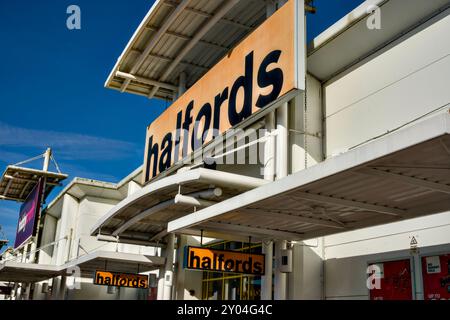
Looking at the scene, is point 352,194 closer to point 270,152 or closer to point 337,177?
point 337,177

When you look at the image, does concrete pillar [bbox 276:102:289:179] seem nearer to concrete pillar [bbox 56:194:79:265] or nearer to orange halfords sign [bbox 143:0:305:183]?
orange halfords sign [bbox 143:0:305:183]

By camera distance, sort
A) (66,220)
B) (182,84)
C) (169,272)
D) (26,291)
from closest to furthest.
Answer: (169,272) → (182,84) → (66,220) → (26,291)

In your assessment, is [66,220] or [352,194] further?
[66,220]

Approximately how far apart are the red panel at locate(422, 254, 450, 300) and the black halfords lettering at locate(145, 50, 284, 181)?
4463 mm

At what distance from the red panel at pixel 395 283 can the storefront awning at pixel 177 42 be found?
7696mm

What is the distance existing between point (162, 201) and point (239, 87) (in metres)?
3.36

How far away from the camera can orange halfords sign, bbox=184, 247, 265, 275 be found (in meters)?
10.6

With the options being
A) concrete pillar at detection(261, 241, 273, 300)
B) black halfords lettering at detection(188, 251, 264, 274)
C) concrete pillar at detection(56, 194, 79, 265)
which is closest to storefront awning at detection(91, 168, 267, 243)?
black halfords lettering at detection(188, 251, 264, 274)

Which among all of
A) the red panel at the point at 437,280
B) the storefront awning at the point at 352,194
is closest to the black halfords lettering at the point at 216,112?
the storefront awning at the point at 352,194

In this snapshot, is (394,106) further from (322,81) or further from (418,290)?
(418,290)

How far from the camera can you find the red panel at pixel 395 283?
10.3 metres

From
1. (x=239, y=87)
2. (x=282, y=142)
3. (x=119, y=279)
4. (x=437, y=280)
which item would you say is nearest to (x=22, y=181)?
(x=119, y=279)

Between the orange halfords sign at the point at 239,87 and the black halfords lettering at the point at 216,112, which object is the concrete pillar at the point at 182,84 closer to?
the orange halfords sign at the point at 239,87

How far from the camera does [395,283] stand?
10.6m
